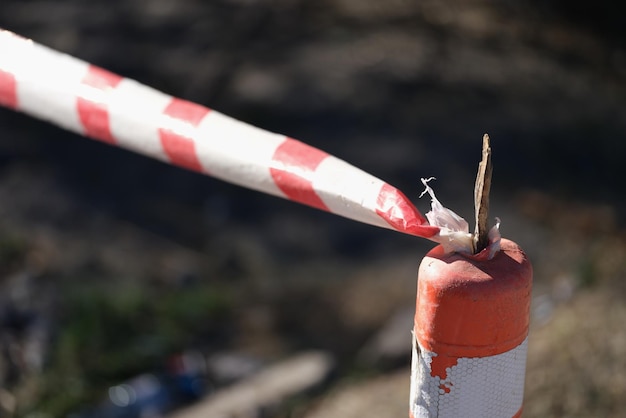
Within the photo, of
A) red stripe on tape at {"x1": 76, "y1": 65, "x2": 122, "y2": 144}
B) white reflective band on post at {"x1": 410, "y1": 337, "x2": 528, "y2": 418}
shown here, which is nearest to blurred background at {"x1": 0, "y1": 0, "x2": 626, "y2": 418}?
white reflective band on post at {"x1": 410, "y1": 337, "x2": 528, "y2": 418}

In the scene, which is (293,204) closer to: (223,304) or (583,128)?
(223,304)

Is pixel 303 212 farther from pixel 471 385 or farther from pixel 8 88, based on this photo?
pixel 471 385

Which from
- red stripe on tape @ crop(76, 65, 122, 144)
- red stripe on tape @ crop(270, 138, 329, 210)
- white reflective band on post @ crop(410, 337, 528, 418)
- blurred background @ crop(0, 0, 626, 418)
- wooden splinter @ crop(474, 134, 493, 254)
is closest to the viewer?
wooden splinter @ crop(474, 134, 493, 254)

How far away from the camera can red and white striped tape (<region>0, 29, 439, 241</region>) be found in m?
1.72

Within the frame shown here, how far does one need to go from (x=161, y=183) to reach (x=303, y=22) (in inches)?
103

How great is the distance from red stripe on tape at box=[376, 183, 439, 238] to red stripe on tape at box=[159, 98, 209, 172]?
49cm

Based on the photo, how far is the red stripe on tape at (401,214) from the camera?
5.24 ft

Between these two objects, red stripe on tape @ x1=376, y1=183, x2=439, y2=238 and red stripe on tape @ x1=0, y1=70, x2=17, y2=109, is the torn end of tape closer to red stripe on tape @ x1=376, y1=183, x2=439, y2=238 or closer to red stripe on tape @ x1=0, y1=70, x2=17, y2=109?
red stripe on tape @ x1=376, y1=183, x2=439, y2=238

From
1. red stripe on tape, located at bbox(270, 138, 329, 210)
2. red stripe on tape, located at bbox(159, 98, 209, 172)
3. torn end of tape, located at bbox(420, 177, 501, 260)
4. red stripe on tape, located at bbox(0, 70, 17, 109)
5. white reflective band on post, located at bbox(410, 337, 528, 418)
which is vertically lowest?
white reflective band on post, located at bbox(410, 337, 528, 418)

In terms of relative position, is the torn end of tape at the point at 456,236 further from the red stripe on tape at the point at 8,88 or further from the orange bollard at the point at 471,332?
the red stripe on tape at the point at 8,88

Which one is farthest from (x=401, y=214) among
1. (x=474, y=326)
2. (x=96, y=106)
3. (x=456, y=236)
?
(x=96, y=106)

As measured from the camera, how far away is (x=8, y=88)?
2.23m

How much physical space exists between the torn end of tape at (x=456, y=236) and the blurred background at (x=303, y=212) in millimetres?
2053

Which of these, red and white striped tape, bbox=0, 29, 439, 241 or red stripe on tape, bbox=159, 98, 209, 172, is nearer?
red and white striped tape, bbox=0, 29, 439, 241
